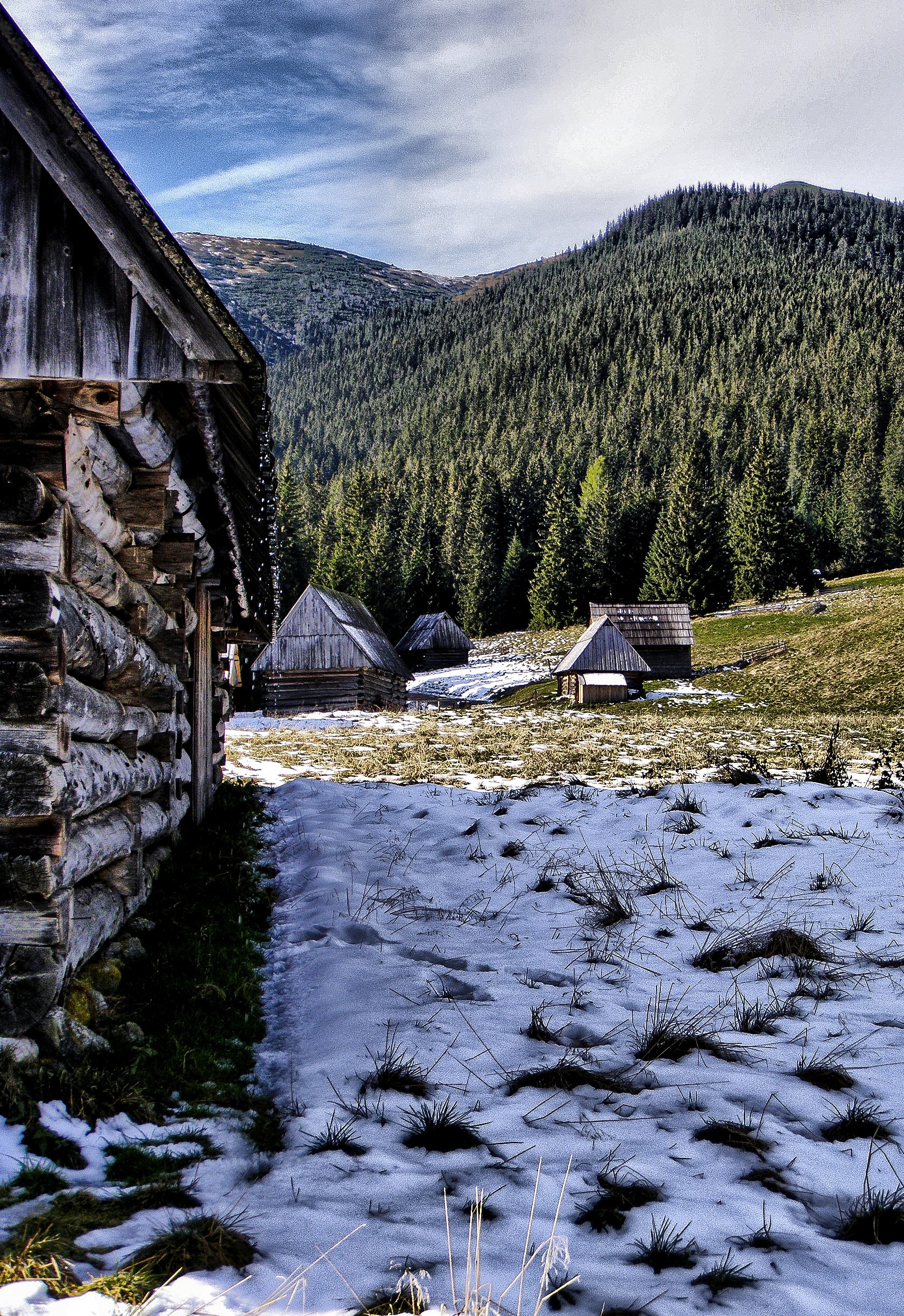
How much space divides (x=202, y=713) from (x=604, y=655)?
1118 inches

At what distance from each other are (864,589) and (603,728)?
4481 centimetres

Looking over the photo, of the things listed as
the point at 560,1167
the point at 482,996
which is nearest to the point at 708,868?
the point at 482,996

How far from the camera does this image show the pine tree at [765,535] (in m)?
65.5

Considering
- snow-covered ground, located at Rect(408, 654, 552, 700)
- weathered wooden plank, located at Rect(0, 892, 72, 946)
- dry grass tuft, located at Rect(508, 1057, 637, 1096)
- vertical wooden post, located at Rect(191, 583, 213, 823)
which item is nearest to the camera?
dry grass tuft, located at Rect(508, 1057, 637, 1096)

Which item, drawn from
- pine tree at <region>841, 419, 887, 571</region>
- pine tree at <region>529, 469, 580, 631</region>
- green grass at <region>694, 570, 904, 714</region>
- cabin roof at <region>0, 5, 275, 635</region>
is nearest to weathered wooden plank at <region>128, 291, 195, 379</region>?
cabin roof at <region>0, 5, 275, 635</region>

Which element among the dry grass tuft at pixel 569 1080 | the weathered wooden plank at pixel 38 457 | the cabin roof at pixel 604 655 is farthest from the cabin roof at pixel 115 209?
the cabin roof at pixel 604 655

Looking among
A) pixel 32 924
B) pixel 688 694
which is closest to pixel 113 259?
pixel 32 924

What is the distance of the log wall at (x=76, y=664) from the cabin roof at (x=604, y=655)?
99.3 feet

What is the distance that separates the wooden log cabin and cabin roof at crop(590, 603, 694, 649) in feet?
131

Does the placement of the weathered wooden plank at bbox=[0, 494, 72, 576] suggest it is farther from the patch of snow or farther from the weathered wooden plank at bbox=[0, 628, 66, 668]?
the patch of snow

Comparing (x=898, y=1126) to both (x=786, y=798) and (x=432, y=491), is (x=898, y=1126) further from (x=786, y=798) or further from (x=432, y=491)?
(x=432, y=491)

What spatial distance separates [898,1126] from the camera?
3.22m

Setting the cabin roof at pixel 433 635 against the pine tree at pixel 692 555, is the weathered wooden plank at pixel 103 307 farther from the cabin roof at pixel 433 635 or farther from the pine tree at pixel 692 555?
the pine tree at pixel 692 555

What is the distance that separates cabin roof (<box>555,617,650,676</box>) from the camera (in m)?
35.9
